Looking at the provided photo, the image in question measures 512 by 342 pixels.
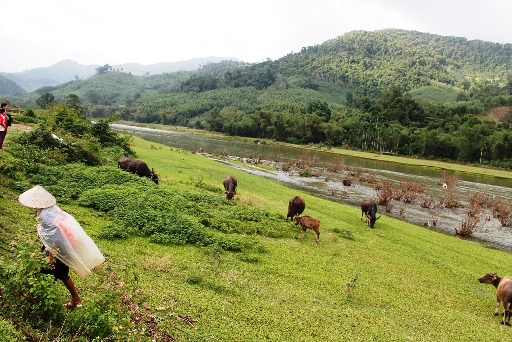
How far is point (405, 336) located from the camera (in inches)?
343

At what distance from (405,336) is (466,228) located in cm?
1922

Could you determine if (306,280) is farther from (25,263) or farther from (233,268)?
(25,263)

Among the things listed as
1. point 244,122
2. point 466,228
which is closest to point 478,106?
point 244,122

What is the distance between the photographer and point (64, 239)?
578 centimetres

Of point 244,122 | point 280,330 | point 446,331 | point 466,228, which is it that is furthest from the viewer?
point 244,122

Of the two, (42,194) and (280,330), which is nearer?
(42,194)

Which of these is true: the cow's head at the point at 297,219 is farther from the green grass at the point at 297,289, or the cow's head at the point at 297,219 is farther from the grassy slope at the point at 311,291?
the grassy slope at the point at 311,291

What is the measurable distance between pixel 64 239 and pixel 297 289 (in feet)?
21.1

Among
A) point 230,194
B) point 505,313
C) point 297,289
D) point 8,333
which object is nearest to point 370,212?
→ point 230,194

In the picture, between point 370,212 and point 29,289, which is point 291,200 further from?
point 29,289

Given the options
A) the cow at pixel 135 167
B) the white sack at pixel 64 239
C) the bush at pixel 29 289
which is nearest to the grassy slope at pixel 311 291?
the white sack at pixel 64 239

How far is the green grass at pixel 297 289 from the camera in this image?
25.1ft

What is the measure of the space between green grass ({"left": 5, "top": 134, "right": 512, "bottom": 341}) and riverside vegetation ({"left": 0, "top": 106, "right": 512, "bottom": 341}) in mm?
41

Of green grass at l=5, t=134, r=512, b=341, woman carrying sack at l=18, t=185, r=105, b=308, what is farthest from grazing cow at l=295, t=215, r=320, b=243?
woman carrying sack at l=18, t=185, r=105, b=308
